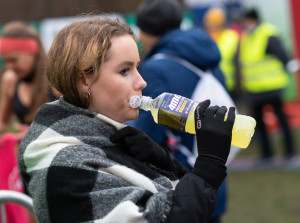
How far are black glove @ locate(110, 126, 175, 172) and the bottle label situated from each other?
10 centimetres

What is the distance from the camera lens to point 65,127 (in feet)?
5.75

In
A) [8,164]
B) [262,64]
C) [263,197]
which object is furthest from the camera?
[262,64]

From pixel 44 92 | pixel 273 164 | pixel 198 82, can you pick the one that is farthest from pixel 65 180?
pixel 273 164

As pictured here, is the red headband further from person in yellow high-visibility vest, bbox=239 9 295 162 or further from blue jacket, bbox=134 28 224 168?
person in yellow high-visibility vest, bbox=239 9 295 162

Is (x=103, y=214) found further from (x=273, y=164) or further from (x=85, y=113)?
(x=273, y=164)

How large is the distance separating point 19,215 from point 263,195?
140 inches

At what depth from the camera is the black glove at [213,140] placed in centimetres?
173

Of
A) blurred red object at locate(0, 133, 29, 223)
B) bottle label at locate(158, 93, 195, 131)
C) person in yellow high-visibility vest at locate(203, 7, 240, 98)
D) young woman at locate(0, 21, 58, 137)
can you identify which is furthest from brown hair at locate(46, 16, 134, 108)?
person in yellow high-visibility vest at locate(203, 7, 240, 98)

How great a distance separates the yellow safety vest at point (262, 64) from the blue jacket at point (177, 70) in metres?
4.76

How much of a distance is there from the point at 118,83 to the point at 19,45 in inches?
99.7

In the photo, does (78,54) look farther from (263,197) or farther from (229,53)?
(229,53)

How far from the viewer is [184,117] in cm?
187

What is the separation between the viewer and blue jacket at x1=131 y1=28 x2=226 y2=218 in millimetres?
2947

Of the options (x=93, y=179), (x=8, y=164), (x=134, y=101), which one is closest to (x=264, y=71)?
(x=8, y=164)
